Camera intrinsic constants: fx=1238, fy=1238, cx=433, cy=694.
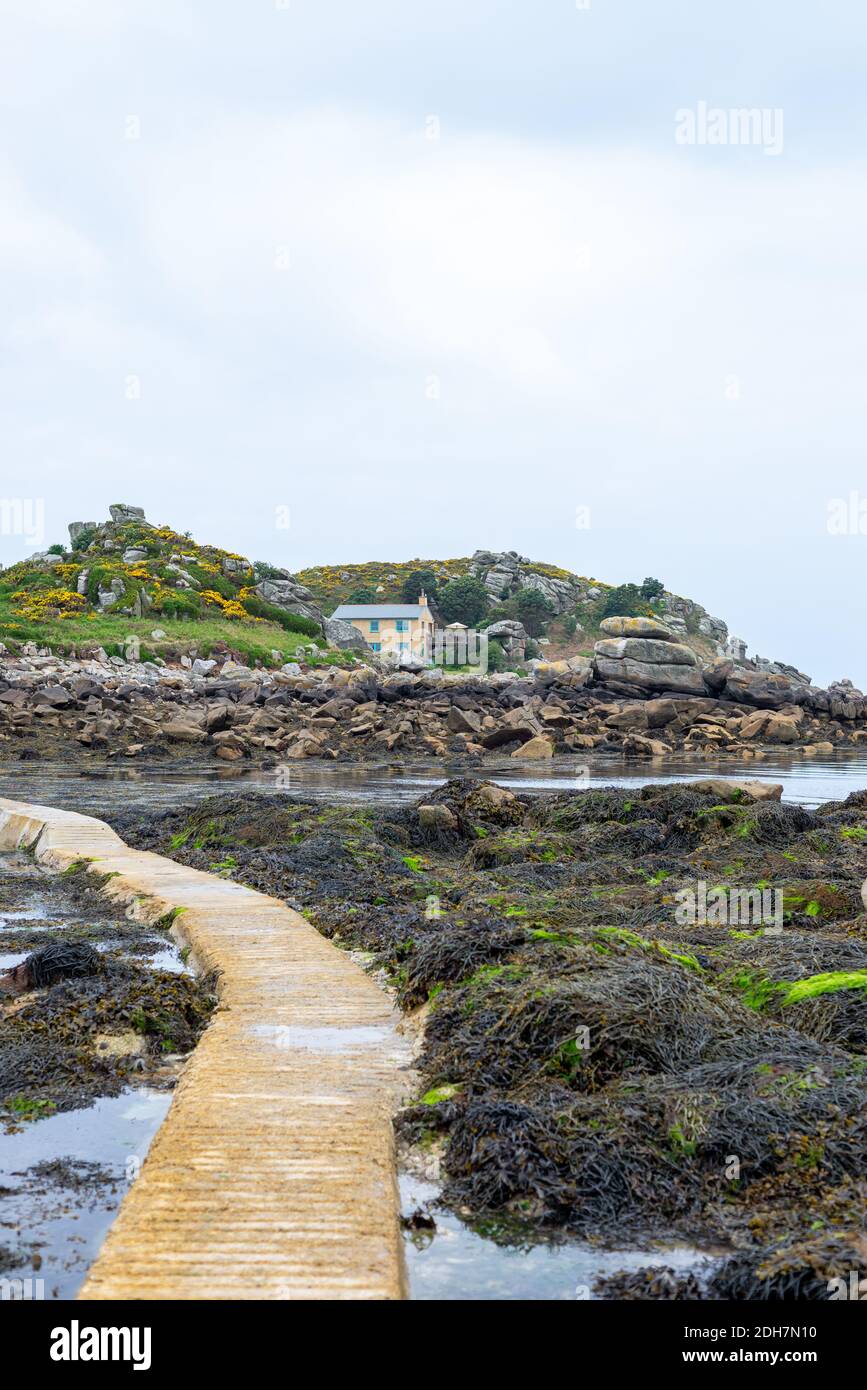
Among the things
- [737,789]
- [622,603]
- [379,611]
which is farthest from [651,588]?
[737,789]

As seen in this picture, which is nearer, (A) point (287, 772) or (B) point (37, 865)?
(B) point (37, 865)

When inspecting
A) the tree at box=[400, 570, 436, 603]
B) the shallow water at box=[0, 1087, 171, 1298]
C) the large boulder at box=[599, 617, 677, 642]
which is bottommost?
the shallow water at box=[0, 1087, 171, 1298]

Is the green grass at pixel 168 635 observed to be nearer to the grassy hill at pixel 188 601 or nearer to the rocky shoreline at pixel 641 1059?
the grassy hill at pixel 188 601

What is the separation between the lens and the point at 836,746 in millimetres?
44219

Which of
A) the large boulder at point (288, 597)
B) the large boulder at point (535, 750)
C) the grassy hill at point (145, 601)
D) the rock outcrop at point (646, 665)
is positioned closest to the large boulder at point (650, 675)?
the rock outcrop at point (646, 665)

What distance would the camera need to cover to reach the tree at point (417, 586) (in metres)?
103

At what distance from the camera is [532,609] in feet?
317

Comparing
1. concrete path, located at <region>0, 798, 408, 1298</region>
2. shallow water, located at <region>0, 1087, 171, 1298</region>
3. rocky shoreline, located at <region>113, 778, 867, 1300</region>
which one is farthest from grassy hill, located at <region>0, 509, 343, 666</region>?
shallow water, located at <region>0, 1087, 171, 1298</region>

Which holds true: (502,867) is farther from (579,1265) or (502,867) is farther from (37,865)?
(579,1265)

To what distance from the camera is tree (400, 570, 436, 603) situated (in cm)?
10275

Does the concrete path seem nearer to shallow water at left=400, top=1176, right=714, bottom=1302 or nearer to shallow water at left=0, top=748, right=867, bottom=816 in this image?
shallow water at left=400, top=1176, right=714, bottom=1302

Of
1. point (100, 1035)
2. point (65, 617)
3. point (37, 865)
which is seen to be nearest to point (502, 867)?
point (37, 865)

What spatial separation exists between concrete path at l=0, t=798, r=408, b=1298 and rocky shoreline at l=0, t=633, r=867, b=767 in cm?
2363
